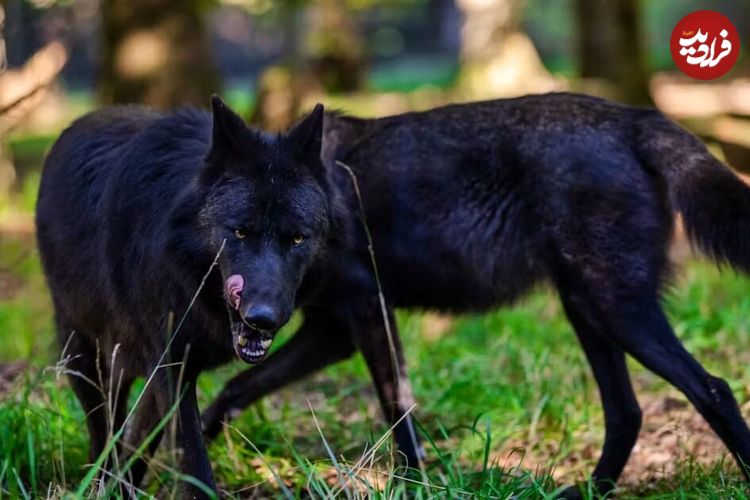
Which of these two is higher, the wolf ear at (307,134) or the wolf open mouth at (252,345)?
the wolf ear at (307,134)

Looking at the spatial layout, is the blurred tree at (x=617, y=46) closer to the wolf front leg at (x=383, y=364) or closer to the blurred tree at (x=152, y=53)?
the blurred tree at (x=152, y=53)

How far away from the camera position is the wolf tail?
4.20 meters

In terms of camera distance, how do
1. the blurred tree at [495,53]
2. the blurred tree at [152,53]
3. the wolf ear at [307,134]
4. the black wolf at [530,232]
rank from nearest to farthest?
the wolf ear at [307,134] → the black wolf at [530,232] → the blurred tree at [152,53] → the blurred tree at [495,53]

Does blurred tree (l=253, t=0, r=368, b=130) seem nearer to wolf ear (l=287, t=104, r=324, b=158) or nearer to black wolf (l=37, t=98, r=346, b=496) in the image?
black wolf (l=37, t=98, r=346, b=496)

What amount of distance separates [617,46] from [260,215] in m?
10.6

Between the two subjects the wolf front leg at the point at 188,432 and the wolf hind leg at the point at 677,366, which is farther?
the wolf hind leg at the point at 677,366

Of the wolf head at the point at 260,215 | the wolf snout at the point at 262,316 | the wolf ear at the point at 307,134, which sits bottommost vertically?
the wolf snout at the point at 262,316

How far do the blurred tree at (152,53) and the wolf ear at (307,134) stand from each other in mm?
5701

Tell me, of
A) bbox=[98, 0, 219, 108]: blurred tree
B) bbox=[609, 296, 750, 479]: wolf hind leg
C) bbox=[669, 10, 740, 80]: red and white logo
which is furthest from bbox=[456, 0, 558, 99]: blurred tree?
bbox=[609, 296, 750, 479]: wolf hind leg

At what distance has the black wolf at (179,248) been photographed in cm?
339

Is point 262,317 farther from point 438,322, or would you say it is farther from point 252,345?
point 438,322

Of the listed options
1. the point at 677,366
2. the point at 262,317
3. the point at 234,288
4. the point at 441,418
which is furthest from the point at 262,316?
the point at 441,418

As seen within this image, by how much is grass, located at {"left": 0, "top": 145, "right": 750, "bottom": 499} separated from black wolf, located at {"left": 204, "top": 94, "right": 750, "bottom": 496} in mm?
207

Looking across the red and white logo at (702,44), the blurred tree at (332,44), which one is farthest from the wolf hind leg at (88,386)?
the blurred tree at (332,44)
